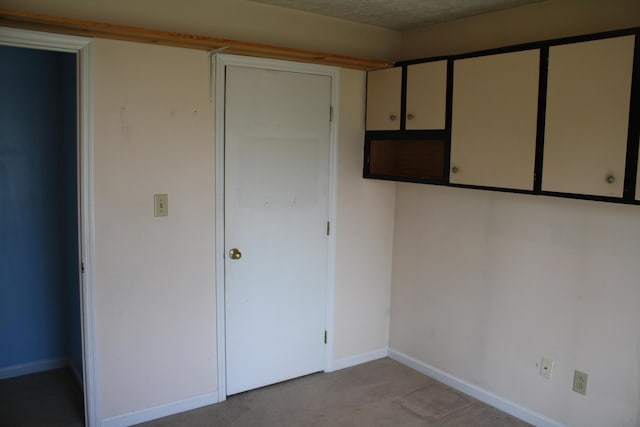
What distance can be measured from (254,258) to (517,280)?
160 cm

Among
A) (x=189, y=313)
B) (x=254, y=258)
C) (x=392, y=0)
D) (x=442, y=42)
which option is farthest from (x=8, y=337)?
(x=442, y=42)

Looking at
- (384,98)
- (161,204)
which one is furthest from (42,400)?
(384,98)

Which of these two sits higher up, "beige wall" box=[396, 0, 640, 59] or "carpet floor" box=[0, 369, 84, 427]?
"beige wall" box=[396, 0, 640, 59]

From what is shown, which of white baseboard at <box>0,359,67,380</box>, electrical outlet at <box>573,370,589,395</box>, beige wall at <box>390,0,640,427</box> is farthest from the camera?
white baseboard at <box>0,359,67,380</box>

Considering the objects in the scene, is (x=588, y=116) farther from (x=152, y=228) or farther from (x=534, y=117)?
(x=152, y=228)

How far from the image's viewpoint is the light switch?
9.45 feet

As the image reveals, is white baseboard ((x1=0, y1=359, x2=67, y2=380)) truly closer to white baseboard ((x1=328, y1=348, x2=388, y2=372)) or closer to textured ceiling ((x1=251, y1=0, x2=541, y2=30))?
white baseboard ((x1=328, y1=348, x2=388, y2=372))

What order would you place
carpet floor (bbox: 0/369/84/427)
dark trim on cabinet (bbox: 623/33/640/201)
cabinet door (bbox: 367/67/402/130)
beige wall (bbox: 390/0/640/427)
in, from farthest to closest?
cabinet door (bbox: 367/67/402/130) → carpet floor (bbox: 0/369/84/427) → beige wall (bbox: 390/0/640/427) → dark trim on cabinet (bbox: 623/33/640/201)

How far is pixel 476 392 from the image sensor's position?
3.35 meters

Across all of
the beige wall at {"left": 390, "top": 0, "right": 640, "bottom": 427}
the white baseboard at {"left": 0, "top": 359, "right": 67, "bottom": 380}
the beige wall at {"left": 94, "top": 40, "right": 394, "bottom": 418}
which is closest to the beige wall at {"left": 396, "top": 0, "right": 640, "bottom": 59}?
the beige wall at {"left": 390, "top": 0, "right": 640, "bottom": 427}

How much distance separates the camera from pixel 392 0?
115 inches

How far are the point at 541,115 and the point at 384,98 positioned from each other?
112 centimetres

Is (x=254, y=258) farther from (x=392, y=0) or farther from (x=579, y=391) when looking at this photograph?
(x=579, y=391)

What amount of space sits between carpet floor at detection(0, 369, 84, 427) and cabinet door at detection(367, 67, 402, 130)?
2564 mm
